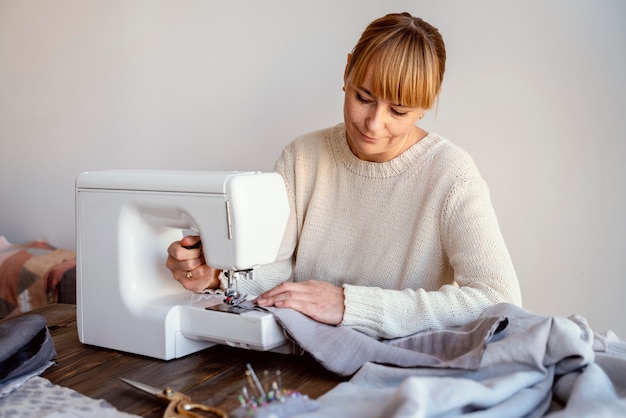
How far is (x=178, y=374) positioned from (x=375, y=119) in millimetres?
801

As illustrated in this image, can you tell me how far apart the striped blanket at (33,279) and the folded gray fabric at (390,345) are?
1.96 metres

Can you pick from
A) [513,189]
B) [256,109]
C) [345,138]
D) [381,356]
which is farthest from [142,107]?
[381,356]

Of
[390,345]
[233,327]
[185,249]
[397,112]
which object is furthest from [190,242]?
[397,112]

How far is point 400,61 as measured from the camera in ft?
5.57

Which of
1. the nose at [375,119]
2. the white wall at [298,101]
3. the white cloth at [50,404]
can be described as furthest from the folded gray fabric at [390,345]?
the white wall at [298,101]

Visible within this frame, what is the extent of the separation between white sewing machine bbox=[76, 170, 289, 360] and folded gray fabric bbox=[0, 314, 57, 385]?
0.55 feet

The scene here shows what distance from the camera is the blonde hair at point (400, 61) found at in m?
1.69

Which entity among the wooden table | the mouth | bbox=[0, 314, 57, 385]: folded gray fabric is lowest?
the wooden table

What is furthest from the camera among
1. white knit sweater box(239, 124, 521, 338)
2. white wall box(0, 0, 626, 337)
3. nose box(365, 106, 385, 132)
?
white wall box(0, 0, 626, 337)

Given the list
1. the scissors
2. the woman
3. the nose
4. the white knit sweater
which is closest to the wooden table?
the scissors

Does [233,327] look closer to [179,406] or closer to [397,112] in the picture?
[179,406]

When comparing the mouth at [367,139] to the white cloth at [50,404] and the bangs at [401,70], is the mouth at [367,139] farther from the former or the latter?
the white cloth at [50,404]

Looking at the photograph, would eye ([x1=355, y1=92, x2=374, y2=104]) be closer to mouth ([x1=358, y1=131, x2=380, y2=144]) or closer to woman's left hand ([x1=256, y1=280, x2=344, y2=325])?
mouth ([x1=358, y1=131, x2=380, y2=144])

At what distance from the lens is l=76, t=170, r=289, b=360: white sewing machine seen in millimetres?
1355
